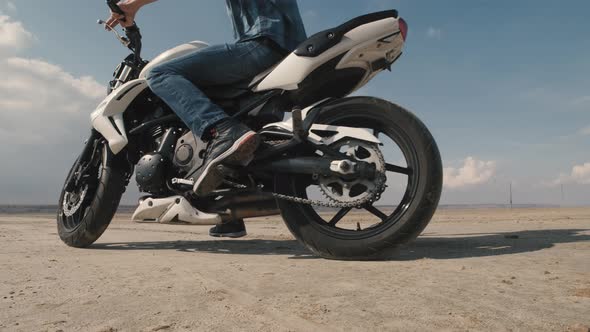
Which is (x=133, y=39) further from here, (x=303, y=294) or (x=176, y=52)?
(x=303, y=294)

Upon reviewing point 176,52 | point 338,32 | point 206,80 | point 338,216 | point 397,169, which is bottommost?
point 338,216

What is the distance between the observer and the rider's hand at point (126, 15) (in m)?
3.38

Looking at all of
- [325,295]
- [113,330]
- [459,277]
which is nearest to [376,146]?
[459,277]

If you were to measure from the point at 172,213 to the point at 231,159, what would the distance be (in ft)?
2.48

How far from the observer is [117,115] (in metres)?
3.40

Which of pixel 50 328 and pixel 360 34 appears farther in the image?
pixel 360 34

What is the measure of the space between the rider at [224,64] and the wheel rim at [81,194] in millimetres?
1237

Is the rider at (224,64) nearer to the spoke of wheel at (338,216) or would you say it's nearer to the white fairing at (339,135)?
the white fairing at (339,135)

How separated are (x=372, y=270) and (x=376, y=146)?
73cm

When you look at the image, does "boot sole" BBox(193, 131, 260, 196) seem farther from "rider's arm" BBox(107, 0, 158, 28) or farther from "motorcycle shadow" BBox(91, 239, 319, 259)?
"rider's arm" BBox(107, 0, 158, 28)

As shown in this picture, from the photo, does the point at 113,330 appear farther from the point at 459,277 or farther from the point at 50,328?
the point at 459,277

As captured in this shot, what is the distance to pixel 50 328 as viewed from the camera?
1107 mm

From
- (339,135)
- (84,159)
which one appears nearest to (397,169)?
(339,135)

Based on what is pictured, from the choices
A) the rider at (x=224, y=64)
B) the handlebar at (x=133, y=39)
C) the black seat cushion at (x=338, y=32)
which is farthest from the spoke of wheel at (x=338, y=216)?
the handlebar at (x=133, y=39)
